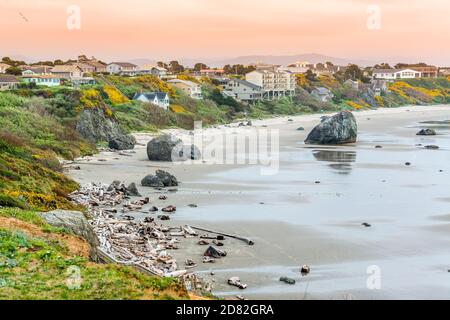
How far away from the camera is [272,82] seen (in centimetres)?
13000

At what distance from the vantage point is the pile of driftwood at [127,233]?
20042mm

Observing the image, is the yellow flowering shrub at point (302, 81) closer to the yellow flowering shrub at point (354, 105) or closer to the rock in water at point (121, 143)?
the yellow flowering shrub at point (354, 105)

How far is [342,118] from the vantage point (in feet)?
211

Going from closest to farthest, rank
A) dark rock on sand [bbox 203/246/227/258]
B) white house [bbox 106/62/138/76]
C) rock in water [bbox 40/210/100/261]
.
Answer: rock in water [bbox 40/210/100/261] → dark rock on sand [bbox 203/246/227/258] → white house [bbox 106/62/138/76]

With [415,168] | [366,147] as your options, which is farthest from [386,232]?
[366,147]

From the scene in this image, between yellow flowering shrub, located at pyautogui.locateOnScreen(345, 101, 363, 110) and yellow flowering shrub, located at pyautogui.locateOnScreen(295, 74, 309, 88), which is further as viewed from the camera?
yellow flowering shrub, located at pyautogui.locateOnScreen(295, 74, 309, 88)

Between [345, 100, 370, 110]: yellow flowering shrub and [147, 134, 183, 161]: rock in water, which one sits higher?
[147, 134, 183, 161]: rock in water

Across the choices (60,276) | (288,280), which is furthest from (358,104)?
(60,276)

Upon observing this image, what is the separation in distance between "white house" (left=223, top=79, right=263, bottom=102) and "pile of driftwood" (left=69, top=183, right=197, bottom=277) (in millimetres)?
86164

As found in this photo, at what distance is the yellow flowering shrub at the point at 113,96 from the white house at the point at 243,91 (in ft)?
107

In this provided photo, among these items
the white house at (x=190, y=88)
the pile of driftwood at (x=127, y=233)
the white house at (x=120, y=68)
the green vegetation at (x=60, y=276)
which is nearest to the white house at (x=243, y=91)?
the white house at (x=190, y=88)

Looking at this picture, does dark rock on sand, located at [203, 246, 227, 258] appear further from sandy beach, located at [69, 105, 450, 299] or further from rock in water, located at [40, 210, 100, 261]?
rock in water, located at [40, 210, 100, 261]

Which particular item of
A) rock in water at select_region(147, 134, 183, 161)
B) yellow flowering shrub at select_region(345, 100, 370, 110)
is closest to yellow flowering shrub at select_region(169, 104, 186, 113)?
rock in water at select_region(147, 134, 183, 161)

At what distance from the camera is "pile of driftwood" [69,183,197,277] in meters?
20.0
